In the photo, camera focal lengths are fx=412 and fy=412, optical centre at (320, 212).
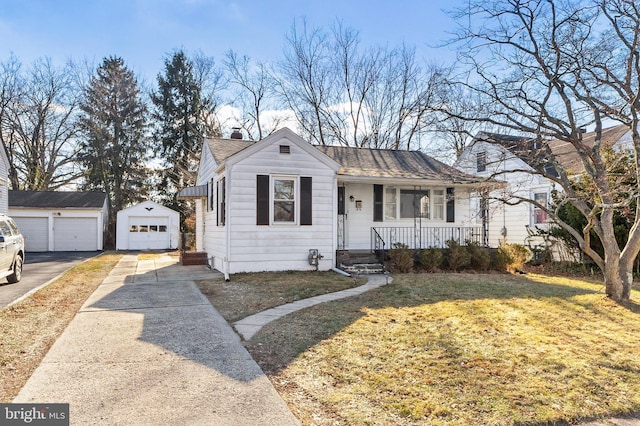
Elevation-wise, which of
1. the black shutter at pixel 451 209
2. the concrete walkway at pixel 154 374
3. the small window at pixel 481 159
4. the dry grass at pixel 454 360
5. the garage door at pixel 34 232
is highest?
the small window at pixel 481 159

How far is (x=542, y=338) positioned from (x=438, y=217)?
29.2 ft

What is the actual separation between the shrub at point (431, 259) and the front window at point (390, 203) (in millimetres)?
1767

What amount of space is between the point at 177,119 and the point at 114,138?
504cm

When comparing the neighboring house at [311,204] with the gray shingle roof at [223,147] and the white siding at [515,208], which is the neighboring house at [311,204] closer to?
the gray shingle roof at [223,147]

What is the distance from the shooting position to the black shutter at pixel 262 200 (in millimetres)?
11016

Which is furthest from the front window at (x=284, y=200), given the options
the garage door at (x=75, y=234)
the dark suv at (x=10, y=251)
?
the garage door at (x=75, y=234)

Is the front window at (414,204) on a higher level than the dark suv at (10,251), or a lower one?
higher

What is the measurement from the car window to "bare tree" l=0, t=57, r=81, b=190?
2350 centimetres

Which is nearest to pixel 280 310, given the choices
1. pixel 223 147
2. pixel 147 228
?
pixel 223 147

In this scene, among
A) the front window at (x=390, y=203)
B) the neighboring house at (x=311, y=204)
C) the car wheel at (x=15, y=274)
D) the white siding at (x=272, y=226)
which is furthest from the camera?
the front window at (x=390, y=203)

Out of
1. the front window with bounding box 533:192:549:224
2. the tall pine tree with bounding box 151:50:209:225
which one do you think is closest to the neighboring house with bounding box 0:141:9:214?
the tall pine tree with bounding box 151:50:209:225

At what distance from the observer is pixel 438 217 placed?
13852mm

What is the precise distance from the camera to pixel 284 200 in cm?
1139

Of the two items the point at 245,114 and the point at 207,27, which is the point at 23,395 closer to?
the point at 207,27
